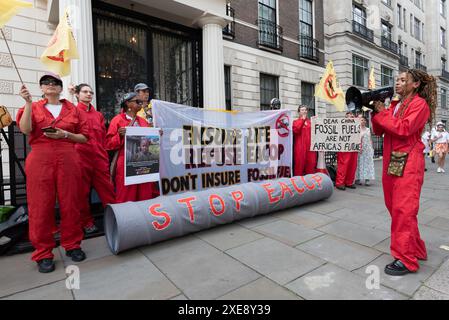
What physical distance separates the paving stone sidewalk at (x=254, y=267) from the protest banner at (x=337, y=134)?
2.60 metres

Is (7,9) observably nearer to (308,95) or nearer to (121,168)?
(121,168)

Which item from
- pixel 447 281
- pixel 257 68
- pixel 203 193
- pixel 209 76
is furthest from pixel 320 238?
pixel 257 68

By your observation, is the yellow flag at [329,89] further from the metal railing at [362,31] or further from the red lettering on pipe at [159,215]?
the metal railing at [362,31]

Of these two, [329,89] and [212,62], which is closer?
[329,89]

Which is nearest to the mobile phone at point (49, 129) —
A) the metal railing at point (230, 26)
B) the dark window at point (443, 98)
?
the metal railing at point (230, 26)

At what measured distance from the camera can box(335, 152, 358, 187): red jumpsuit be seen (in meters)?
6.98

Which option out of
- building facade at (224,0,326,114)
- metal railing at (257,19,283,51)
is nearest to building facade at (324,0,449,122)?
building facade at (224,0,326,114)

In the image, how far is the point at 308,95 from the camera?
15062mm

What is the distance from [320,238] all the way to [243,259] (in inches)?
49.5

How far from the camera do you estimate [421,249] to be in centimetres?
301

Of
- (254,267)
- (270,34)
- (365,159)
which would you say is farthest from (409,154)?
(270,34)

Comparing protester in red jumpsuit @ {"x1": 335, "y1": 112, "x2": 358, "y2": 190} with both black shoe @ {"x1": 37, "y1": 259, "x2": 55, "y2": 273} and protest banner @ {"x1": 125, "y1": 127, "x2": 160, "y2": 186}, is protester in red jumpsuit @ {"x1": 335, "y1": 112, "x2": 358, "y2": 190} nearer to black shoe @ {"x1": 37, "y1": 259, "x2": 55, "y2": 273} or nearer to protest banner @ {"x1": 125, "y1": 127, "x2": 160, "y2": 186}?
protest banner @ {"x1": 125, "y1": 127, "x2": 160, "y2": 186}

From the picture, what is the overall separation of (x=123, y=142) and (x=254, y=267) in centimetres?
253

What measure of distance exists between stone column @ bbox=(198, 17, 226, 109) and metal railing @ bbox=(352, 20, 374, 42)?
13590 mm
